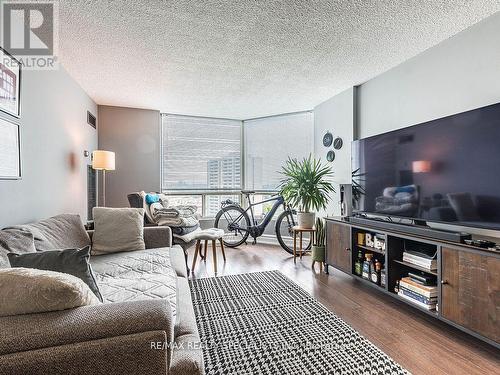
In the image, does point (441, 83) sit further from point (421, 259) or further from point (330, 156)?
point (330, 156)

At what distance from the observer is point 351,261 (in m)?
2.92

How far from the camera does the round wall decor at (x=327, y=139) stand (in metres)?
4.14

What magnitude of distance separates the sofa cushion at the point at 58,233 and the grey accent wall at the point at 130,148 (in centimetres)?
210

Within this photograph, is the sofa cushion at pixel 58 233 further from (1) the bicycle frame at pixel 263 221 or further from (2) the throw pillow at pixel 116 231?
(1) the bicycle frame at pixel 263 221

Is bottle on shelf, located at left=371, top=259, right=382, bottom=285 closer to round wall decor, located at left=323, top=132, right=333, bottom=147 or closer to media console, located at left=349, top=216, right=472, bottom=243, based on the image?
media console, located at left=349, top=216, right=472, bottom=243

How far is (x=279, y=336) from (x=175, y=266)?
0.98 m

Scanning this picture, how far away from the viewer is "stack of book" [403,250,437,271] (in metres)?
2.09

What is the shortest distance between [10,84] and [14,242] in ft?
3.87

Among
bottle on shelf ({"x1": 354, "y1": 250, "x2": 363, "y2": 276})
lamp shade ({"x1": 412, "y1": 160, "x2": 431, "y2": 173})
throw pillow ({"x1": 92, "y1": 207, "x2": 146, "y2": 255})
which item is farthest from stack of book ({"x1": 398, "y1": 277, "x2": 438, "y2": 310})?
throw pillow ({"x1": 92, "y1": 207, "x2": 146, "y2": 255})

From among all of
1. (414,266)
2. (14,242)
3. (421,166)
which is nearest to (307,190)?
(421,166)

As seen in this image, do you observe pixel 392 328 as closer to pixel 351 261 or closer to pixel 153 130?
pixel 351 261

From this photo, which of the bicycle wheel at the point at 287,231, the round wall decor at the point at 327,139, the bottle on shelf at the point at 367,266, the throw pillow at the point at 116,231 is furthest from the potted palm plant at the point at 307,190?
the throw pillow at the point at 116,231

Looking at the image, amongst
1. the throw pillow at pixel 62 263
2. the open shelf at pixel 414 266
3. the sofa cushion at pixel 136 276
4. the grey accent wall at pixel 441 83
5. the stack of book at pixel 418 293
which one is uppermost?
the grey accent wall at pixel 441 83

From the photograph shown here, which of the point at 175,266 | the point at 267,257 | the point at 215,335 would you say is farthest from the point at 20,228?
the point at 267,257
